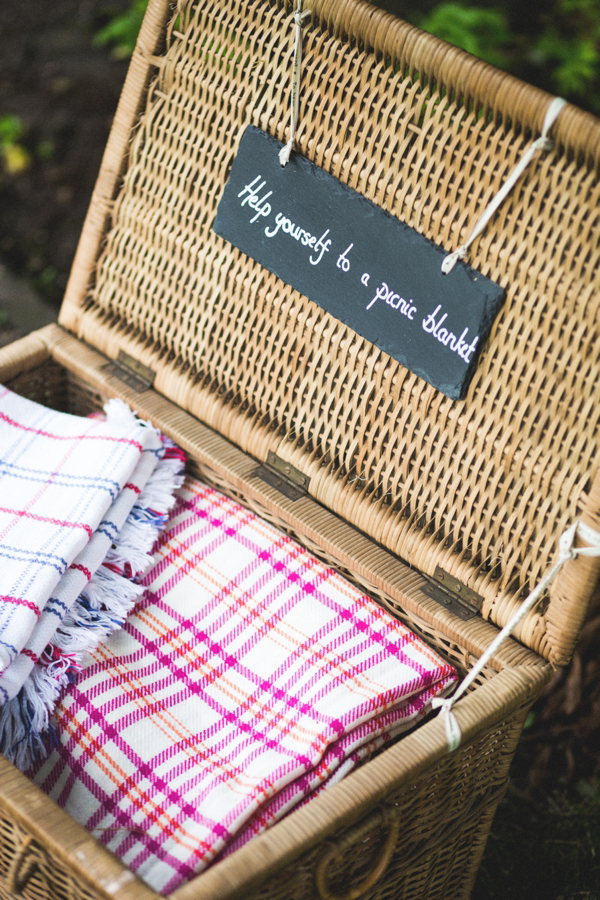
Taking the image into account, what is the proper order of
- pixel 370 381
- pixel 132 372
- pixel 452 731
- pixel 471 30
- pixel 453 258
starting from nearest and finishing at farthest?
pixel 452 731, pixel 453 258, pixel 370 381, pixel 132 372, pixel 471 30

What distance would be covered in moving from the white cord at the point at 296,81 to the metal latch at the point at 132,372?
350 millimetres

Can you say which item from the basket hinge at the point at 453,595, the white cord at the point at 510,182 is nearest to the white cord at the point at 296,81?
the white cord at the point at 510,182

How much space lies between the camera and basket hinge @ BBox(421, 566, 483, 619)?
91 centimetres

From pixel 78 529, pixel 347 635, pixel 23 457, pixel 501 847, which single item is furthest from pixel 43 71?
pixel 501 847

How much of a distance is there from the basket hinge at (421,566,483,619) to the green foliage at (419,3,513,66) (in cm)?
134

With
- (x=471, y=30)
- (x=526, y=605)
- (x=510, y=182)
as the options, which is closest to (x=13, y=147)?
(x=471, y=30)

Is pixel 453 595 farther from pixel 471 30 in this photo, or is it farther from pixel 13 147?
pixel 13 147

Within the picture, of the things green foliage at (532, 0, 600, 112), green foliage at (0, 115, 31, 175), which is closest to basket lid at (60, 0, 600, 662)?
green foliage at (0, 115, 31, 175)

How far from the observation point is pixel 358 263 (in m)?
0.94

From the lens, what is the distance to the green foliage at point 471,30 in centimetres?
189

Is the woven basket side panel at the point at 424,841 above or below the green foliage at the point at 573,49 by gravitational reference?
below

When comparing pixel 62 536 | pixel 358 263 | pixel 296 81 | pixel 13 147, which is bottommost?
pixel 13 147

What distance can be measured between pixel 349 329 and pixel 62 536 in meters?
0.39

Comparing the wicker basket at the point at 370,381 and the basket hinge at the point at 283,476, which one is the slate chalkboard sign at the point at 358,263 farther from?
the basket hinge at the point at 283,476
